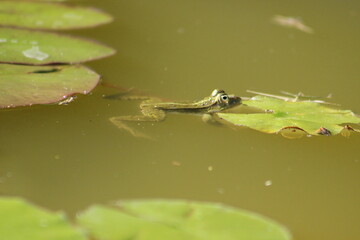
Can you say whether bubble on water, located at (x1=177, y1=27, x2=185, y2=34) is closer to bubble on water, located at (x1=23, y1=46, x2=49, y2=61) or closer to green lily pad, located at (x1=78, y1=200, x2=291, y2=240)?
bubble on water, located at (x1=23, y1=46, x2=49, y2=61)

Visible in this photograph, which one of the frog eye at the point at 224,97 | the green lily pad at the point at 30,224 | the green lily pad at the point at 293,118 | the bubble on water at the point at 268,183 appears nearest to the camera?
the green lily pad at the point at 30,224

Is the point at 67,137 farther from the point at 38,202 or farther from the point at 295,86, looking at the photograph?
the point at 295,86

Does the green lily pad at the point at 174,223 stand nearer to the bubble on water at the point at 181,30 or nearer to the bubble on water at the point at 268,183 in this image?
the bubble on water at the point at 268,183

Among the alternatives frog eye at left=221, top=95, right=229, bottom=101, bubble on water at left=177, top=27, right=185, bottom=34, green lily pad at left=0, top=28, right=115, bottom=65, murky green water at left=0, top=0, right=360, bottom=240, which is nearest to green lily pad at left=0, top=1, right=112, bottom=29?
murky green water at left=0, top=0, right=360, bottom=240

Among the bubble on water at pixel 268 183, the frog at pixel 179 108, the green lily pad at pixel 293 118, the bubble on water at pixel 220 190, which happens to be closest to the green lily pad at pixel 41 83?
the frog at pixel 179 108

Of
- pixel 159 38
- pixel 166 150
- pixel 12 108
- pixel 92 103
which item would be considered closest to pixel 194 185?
pixel 166 150
